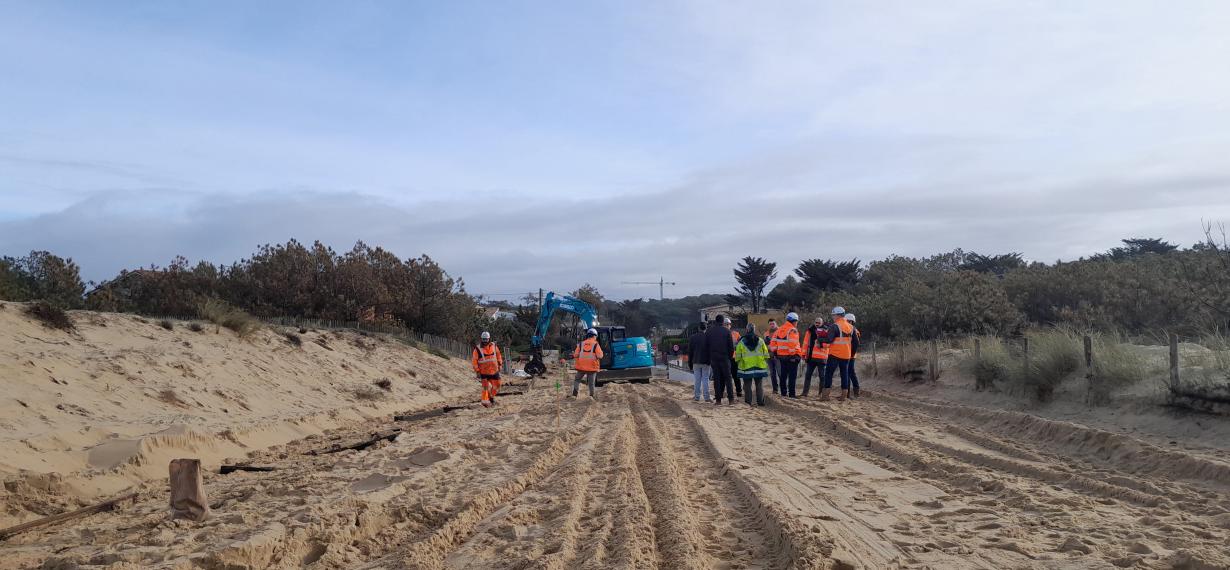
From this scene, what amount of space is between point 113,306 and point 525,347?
29076 millimetres

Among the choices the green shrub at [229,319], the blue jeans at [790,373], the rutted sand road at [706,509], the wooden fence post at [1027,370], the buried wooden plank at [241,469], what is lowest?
the buried wooden plank at [241,469]

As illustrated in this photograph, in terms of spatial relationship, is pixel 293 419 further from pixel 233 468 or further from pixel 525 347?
pixel 525 347

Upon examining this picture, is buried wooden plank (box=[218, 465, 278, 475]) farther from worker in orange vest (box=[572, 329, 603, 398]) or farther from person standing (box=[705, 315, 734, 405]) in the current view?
worker in orange vest (box=[572, 329, 603, 398])

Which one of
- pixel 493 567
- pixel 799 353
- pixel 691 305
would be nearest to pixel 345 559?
pixel 493 567

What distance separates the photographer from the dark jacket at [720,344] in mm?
16734

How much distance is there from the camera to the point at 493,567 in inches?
205

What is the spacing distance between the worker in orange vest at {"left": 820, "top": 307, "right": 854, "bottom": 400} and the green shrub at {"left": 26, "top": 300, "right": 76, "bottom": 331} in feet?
46.2

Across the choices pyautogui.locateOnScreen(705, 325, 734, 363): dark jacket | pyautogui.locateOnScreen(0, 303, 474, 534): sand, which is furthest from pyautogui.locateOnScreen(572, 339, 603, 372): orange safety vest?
pyautogui.locateOnScreen(0, 303, 474, 534): sand

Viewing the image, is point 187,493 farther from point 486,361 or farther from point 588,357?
point 588,357

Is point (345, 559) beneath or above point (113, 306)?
beneath

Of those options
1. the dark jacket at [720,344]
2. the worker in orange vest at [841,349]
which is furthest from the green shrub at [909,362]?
the dark jacket at [720,344]

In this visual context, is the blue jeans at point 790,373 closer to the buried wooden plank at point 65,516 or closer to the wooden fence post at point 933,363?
the wooden fence post at point 933,363

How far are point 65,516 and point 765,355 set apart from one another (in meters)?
11.9

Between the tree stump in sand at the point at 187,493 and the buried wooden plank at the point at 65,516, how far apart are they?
115cm
